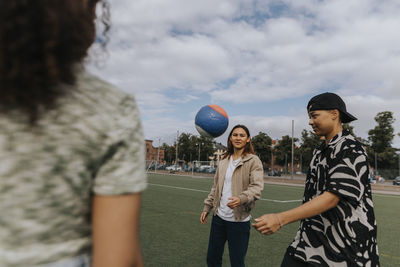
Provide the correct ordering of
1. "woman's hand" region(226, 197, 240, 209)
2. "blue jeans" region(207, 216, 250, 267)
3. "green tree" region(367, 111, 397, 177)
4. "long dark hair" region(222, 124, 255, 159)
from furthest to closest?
1. "green tree" region(367, 111, 397, 177)
2. "long dark hair" region(222, 124, 255, 159)
3. "blue jeans" region(207, 216, 250, 267)
4. "woman's hand" region(226, 197, 240, 209)

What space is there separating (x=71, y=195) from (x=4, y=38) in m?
0.42

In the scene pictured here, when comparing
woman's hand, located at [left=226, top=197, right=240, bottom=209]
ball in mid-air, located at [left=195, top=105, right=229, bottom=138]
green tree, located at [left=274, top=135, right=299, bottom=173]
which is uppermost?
green tree, located at [left=274, top=135, right=299, bottom=173]

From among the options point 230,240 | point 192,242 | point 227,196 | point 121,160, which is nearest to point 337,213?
point 230,240

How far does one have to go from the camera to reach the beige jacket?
370cm

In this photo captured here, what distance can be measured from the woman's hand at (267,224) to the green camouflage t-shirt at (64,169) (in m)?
1.50

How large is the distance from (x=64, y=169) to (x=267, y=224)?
5.49 ft

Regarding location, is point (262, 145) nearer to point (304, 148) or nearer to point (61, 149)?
point (304, 148)

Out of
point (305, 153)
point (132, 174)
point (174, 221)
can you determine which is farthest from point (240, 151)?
point (305, 153)

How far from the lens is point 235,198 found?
11.6 feet

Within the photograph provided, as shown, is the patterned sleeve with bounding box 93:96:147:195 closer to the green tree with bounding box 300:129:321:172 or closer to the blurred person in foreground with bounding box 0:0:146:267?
the blurred person in foreground with bounding box 0:0:146:267

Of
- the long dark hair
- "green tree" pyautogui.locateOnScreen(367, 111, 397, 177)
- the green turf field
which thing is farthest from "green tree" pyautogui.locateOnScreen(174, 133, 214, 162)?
the long dark hair

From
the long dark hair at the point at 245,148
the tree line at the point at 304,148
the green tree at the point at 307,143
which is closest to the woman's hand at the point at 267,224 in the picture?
the long dark hair at the point at 245,148

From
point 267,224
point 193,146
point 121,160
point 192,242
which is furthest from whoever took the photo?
point 193,146

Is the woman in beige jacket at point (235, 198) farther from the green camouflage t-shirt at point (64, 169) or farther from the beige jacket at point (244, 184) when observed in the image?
the green camouflage t-shirt at point (64, 169)
